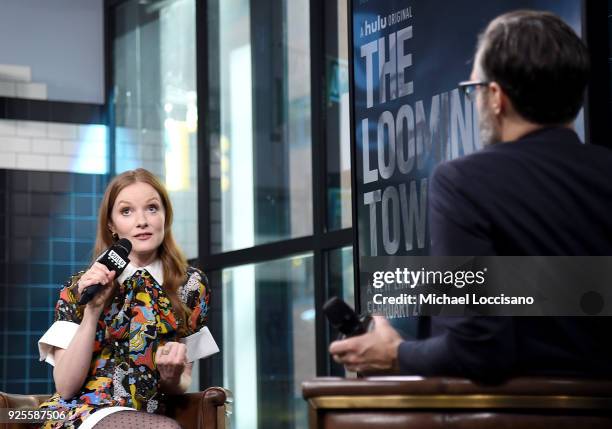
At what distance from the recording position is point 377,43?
10.8 ft

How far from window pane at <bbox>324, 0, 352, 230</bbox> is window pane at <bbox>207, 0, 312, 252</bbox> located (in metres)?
0.23

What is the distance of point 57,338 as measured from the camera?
2555 mm

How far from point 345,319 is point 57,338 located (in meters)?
1.36

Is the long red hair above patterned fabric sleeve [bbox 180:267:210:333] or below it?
above

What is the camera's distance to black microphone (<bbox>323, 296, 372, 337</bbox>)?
1377 mm

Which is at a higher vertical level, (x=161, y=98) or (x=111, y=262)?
(x=161, y=98)

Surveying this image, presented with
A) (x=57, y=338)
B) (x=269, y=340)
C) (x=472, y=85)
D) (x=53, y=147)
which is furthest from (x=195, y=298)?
(x=53, y=147)

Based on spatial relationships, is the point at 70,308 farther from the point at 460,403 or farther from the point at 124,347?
the point at 460,403

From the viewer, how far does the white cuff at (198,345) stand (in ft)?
9.14

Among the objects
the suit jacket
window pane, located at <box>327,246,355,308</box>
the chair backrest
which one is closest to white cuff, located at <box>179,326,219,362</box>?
the chair backrest

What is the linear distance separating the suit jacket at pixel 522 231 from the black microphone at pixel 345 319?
96mm

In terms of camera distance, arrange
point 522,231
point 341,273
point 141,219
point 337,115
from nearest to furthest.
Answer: point 522,231
point 141,219
point 341,273
point 337,115

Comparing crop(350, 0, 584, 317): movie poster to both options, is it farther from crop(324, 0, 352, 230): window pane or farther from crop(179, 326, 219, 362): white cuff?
crop(324, 0, 352, 230): window pane

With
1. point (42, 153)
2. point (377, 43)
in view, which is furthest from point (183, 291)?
point (42, 153)
